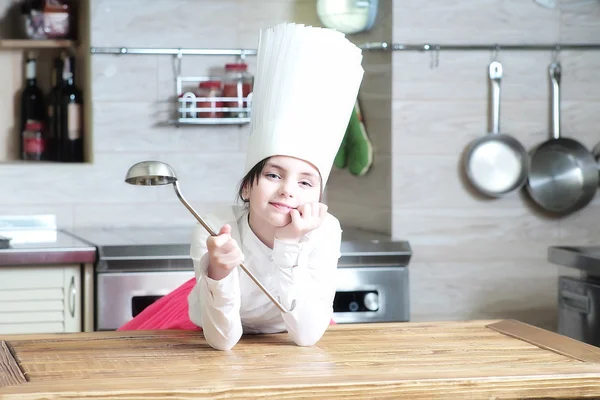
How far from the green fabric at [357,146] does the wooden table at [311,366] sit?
123cm

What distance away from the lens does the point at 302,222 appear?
1230 millimetres

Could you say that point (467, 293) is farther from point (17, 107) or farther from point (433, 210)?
point (17, 107)

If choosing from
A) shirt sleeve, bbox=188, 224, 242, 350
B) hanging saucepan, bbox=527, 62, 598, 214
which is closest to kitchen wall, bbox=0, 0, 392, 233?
hanging saucepan, bbox=527, 62, 598, 214

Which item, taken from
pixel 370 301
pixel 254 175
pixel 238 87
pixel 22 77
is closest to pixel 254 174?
pixel 254 175

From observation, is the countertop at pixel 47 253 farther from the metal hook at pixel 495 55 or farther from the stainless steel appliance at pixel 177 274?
the metal hook at pixel 495 55

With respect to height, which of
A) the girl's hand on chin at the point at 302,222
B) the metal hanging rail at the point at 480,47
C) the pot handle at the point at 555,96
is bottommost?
the girl's hand on chin at the point at 302,222

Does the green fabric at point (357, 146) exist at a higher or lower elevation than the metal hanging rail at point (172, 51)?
lower

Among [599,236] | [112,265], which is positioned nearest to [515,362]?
[112,265]

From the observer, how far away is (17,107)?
2.81 meters

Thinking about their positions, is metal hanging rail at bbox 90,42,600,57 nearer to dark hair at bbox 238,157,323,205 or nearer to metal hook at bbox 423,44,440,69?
metal hook at bbox 423,44,440,69

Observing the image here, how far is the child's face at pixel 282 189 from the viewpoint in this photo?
1235 mm

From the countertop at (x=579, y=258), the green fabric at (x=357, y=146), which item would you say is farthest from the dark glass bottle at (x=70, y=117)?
the countertop at (x=579, y=258)

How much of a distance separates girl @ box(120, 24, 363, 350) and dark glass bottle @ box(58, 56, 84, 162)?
1.52 m

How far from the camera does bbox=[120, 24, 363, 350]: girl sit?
1.23m
